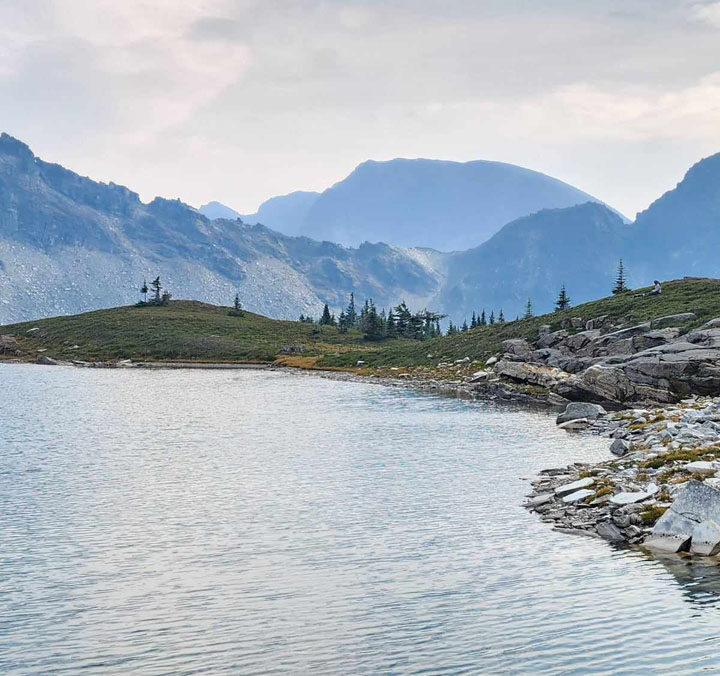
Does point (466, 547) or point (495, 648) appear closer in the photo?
point (495, 648)

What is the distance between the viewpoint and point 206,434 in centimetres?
5275

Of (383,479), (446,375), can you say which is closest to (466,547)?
(383,479)

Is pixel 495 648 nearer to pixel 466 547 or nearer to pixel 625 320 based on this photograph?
pixel 466 547

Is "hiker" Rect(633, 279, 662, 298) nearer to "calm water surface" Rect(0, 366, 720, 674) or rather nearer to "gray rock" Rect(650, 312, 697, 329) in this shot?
"gray rock" Rect(650, 312, 697, 329)

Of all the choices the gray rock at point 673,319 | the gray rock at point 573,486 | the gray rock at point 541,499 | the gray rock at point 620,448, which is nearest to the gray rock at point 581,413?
the gray rock at point 620,448

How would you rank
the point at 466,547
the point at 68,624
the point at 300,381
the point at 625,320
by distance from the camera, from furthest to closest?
the point at 300,381
the point at 625,320
the point at 466,547
the point at 68,624

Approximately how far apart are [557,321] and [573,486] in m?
87.6

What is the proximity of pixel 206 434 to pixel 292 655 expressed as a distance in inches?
1489

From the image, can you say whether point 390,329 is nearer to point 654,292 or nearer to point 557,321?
point 557,321

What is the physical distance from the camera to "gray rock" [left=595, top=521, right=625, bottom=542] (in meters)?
25.2

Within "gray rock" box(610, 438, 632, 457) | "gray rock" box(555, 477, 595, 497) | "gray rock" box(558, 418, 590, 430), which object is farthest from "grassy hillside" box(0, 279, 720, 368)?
"gray rock" box(555, 477, 595, 497)

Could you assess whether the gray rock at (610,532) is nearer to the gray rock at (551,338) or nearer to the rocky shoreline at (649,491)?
the rocky shoreline at (649,491)

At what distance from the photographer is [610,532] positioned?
25531 millimetres

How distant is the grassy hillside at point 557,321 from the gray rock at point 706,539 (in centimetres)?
7076
